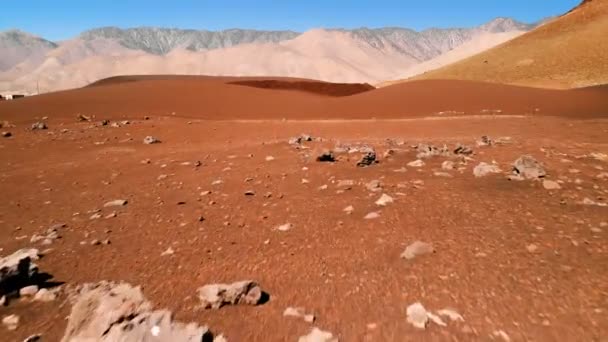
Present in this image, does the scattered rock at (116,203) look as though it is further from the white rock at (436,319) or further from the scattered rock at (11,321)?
the white rock at (436,319)

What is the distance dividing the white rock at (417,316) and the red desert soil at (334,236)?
0.20 feet

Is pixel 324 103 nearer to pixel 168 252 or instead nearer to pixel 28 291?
pixel 168 252

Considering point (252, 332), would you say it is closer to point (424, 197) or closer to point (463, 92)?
point (424, 197)

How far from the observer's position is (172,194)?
18.1 feet

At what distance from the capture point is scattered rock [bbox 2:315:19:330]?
9.45ft

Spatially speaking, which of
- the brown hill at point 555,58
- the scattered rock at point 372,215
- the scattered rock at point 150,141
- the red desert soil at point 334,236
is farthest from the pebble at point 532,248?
the brown hill at point 555,58

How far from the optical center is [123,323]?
2.56 m

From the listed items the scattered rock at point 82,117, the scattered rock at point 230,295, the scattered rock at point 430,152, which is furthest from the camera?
the scattered rock at point 82,117

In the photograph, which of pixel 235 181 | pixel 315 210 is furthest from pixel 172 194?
pixel 315 210

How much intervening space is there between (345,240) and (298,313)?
3.64 feet

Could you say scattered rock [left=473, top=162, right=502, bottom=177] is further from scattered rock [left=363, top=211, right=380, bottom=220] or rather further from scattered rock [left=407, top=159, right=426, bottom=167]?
scattered rock [left=363, top=211, right=380, bottom=220]

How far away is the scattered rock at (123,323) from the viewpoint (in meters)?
2.47

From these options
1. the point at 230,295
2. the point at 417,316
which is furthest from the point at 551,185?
the point at 230,295

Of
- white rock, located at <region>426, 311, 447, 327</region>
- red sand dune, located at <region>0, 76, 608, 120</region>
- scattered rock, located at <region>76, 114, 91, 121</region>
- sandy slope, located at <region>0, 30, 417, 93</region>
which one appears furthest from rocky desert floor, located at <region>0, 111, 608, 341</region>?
sandy slope, located at <region>0, 30, 417, 93</region>
